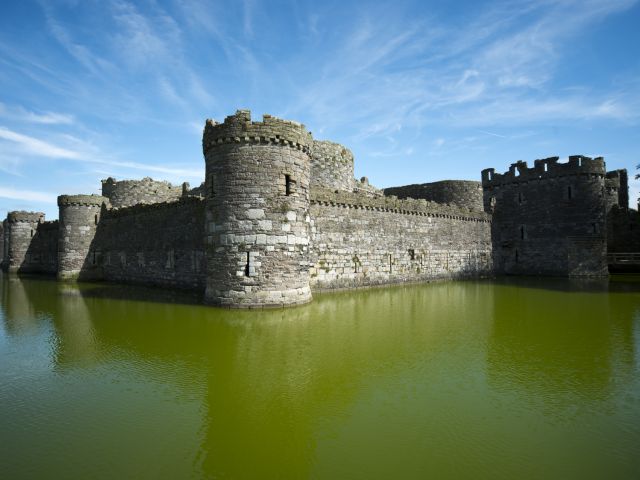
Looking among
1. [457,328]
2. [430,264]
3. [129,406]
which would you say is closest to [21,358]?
[129,406]

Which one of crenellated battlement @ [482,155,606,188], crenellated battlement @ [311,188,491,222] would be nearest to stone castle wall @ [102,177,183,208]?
crenellated battlement @ [311,188,491,222]

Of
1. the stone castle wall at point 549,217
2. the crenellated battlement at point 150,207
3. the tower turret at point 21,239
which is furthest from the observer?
the tower turret at point 21,239

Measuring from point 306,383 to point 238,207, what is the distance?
8.31 m

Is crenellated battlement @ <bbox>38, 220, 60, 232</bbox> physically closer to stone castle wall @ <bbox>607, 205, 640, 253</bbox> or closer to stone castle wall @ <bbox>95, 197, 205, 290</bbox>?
stone castle wall @ <bbox>95, 197, 205, 290</bbox>

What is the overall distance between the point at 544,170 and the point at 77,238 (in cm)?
2984

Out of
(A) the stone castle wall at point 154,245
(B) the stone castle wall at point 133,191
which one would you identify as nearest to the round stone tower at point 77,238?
(A) the stone castle wall at point 154,245

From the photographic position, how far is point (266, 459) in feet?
14.7

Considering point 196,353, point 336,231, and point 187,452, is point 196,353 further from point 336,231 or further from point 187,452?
point 336,231

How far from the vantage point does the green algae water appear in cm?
445

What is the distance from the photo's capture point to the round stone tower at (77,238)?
25344 mm

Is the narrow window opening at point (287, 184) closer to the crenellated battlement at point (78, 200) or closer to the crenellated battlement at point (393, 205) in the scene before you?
the crenellated battlement at point (393, 205)

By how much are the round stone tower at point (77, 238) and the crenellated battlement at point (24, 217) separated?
9.46 metres

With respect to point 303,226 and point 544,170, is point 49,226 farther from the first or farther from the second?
point 544,170

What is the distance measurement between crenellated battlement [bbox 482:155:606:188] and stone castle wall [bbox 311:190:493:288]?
371 centimetres
